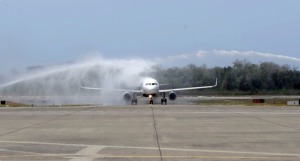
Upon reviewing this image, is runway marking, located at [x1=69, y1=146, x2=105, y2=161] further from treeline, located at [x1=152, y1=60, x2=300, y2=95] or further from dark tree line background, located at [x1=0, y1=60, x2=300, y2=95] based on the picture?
treeline, located at [x1=152, y1=60, x2=300, y2=95]

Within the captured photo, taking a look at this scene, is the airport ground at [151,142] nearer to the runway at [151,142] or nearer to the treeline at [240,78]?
the runway at [151,142]

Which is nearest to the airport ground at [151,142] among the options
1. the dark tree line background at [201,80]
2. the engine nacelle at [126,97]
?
the engine nacelle at [126,97]

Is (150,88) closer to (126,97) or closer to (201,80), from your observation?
(126,97)

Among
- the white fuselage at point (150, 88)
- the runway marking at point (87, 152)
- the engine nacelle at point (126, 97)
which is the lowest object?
the runway marking at point (87, 152)

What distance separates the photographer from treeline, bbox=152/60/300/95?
78312 millimetres

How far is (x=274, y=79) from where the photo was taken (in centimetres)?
8100

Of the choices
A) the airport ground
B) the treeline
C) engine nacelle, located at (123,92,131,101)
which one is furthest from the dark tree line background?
the airport ground

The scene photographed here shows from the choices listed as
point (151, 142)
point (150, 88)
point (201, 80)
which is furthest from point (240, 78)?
point (151, 142)

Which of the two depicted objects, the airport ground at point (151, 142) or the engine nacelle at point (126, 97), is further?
the engine nacelle at point (126, 97)

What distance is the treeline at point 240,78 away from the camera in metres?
78.3

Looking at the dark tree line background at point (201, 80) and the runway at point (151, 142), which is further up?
the dark tree line background at point (201, 80)

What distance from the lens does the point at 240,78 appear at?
83.7 m

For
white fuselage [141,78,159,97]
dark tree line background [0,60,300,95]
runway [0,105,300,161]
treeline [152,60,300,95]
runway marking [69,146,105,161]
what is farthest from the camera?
treeline [152,60,300,95]

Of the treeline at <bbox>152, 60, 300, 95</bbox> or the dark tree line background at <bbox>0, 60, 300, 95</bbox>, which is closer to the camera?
the dark tree line background at <bbox>0, 60, 300, 95</bbox>
